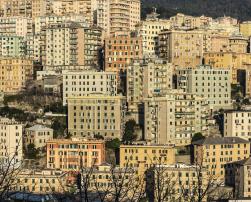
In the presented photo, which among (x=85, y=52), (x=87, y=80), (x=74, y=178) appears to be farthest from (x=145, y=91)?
(x=74, y=178)

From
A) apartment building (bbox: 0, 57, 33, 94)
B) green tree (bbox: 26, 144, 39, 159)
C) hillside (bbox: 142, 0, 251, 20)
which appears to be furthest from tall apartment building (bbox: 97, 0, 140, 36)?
hillside (bbox: 142, 0, 251, 20)

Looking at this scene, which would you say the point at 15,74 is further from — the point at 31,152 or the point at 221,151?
the point at 221,151

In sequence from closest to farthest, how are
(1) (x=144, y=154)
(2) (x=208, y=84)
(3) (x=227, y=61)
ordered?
(1) (x=144, y=154)
(2) (x=208, y=84)
(3) (x=227, y=61)

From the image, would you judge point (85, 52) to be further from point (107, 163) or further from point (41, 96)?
point (107, 163)

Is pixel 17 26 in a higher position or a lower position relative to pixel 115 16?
lower

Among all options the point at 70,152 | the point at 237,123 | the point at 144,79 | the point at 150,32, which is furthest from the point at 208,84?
the point at 70,152

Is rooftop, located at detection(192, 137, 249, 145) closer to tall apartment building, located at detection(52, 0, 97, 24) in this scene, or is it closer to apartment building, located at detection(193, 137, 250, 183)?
apartment building, located at detection(193, 137, 250, 183)
